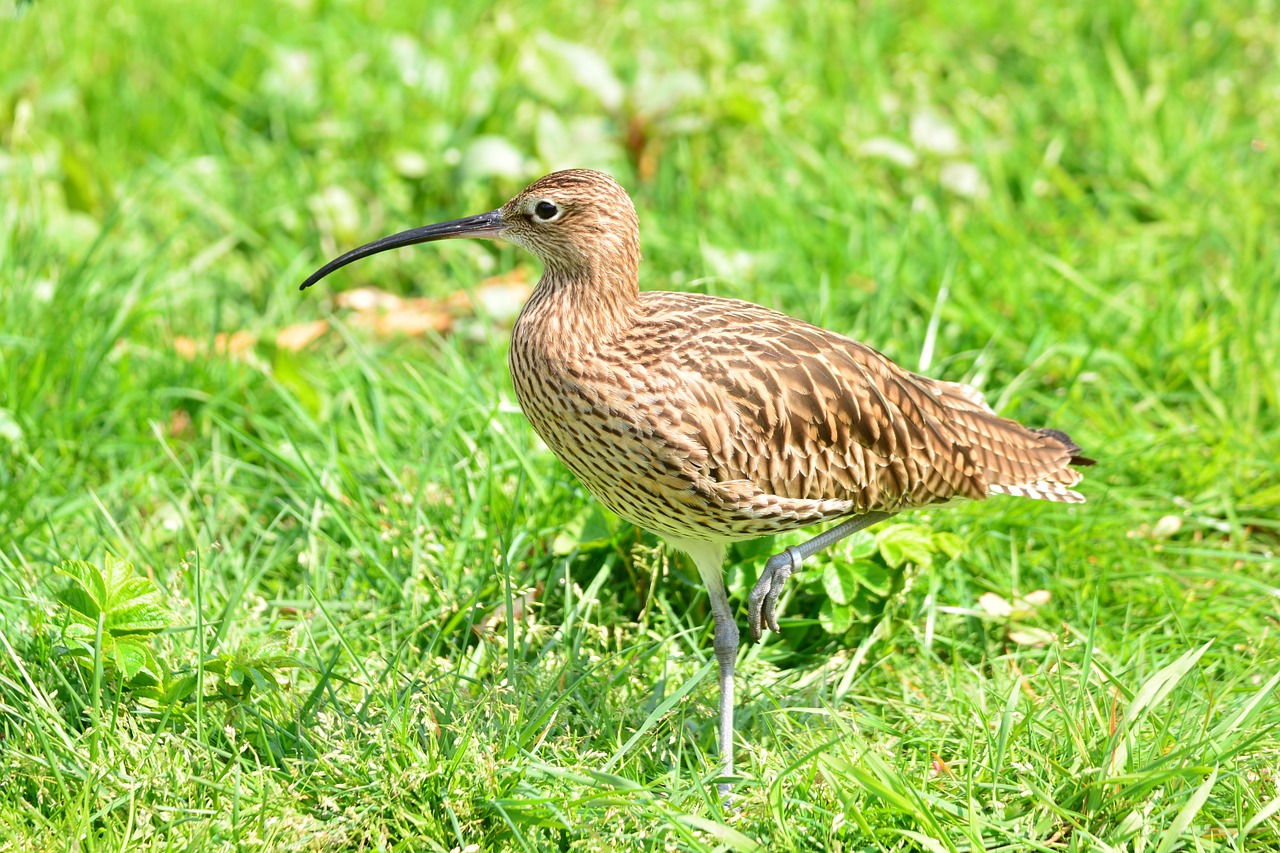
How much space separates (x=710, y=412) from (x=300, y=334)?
2.73m

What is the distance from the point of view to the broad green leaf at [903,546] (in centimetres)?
454

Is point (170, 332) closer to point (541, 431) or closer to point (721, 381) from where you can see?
point (541, 431)

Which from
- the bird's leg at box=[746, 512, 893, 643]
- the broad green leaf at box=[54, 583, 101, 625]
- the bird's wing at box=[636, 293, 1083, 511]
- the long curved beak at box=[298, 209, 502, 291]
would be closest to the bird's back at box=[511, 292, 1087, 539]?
the bird's wing at box=[636, 293, 1083, 511]

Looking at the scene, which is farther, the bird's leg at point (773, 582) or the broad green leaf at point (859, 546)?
the broad green leaf at point (859, 546)

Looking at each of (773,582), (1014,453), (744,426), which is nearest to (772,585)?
(773,582)

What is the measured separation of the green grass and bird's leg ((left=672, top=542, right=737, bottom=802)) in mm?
96

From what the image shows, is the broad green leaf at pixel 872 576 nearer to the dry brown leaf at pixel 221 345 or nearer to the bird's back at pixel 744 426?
the bird's back at pixel 744 426

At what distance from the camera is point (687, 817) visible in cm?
358

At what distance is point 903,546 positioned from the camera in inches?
180

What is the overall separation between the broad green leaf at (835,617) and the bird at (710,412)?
23 cm

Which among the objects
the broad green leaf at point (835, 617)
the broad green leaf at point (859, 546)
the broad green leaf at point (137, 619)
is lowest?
the broad green leaf at point (835, 617)

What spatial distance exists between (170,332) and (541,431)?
8.29 feet

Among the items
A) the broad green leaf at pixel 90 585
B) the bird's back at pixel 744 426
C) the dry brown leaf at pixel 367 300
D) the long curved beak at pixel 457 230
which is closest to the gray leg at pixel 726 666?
the bird's back at pixel 744 426

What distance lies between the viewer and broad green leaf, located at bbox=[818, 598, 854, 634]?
Answer: 4.50 metres
